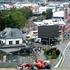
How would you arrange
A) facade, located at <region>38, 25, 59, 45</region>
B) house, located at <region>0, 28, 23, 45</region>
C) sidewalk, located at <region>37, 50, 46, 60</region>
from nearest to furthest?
sidewalk, located at <region>37, 50, 46, 60</region> → house, located at <region>0, 28, 23, 45</region> → facade, located at <region>38, 25, 59, 45</region>

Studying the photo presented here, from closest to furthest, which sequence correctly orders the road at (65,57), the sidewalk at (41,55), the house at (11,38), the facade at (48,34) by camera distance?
the road at (65,57), the sidewalk at (41,55), the house at (11,38), the facade at (48,34)

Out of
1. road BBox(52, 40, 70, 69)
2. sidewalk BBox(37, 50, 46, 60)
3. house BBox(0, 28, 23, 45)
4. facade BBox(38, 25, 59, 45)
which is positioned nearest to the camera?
road BBox(52, 40, 70, 69)

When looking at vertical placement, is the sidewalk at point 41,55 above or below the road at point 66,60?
below

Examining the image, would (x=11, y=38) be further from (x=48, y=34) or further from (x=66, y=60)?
(x=66, y=60)

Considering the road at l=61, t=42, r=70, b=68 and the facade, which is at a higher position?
the road at l=61, t=42, r=70, b=68

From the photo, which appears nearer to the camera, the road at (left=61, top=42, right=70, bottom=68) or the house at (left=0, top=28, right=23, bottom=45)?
the road at (left=61, top=42, right=70, bottom=68)

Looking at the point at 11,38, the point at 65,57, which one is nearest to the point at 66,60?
the point at 65,57

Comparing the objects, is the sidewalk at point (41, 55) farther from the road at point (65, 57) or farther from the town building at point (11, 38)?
the town building at point (11, 38)

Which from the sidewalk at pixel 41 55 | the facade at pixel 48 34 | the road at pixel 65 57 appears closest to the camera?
the road at pixel 65 57

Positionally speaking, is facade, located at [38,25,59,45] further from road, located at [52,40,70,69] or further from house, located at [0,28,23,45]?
house, located at [0,28,23,45]

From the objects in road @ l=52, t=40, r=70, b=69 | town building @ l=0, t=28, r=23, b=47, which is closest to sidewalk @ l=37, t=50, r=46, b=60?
road @ l=52, t=40, r=70, b=69

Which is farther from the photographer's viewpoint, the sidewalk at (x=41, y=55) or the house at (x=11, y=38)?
the house at (x=11, y=38)

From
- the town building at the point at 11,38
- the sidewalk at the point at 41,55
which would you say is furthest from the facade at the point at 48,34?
the sidewalk at the point at 41,55

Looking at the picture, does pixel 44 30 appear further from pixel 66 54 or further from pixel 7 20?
pixel 66 54
